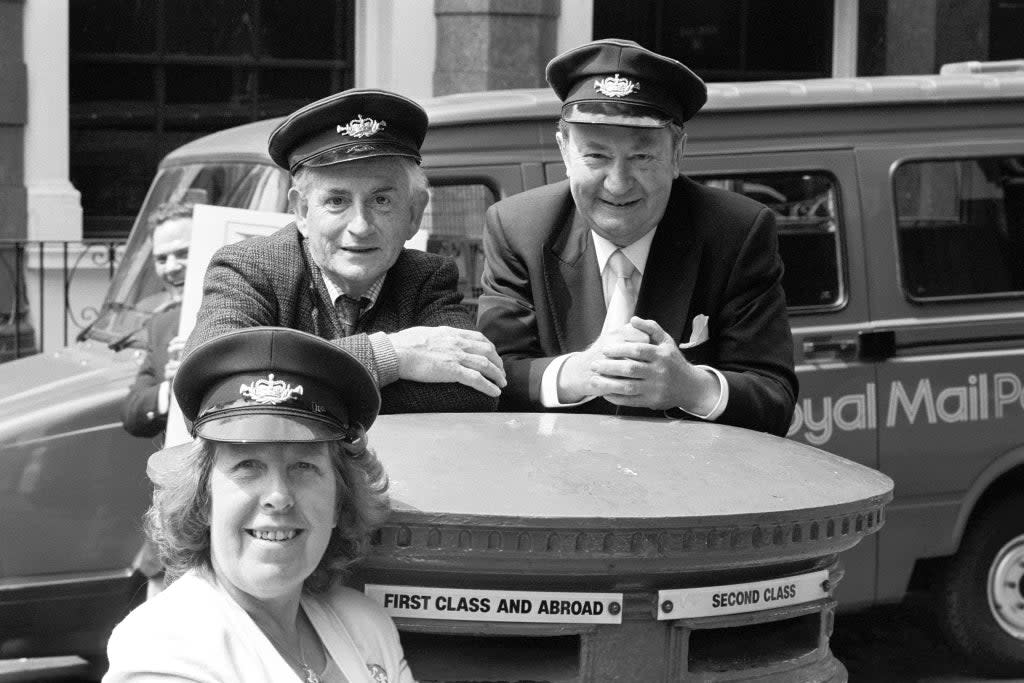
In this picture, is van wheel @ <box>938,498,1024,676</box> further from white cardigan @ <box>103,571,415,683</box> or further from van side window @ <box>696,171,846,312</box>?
white cardigan @ <box>103,571,415,683</box>

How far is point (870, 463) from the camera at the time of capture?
5727 millimetres

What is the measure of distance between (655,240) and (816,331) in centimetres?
287

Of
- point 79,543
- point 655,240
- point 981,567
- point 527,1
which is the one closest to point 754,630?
point 655,240

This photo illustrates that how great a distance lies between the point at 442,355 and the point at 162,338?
108 inches

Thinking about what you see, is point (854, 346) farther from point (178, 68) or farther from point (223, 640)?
point (178, 68)

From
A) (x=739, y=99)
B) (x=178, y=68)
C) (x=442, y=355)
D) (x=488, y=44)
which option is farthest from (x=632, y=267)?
(x=178, y=68)

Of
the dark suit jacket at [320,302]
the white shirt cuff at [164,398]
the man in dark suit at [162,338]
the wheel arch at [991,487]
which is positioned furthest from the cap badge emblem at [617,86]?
the wheel arch at [991,487]

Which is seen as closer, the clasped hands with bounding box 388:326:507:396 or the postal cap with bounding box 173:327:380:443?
the postal cap with bounding box 173:327:380:443

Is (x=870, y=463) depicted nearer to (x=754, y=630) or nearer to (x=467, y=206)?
(x=467, y=206)

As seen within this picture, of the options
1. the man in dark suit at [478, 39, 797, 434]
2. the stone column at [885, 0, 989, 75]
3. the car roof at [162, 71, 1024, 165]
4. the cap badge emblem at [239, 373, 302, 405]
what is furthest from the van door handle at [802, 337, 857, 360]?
the stone column at [885, 0, 989, 75]

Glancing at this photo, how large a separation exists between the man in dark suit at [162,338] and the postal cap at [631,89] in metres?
2.24

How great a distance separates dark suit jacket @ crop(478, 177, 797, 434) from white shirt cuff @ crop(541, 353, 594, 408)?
0.02 m

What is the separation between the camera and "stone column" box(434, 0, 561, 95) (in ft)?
36.6

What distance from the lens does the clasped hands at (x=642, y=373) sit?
2.65 metres
